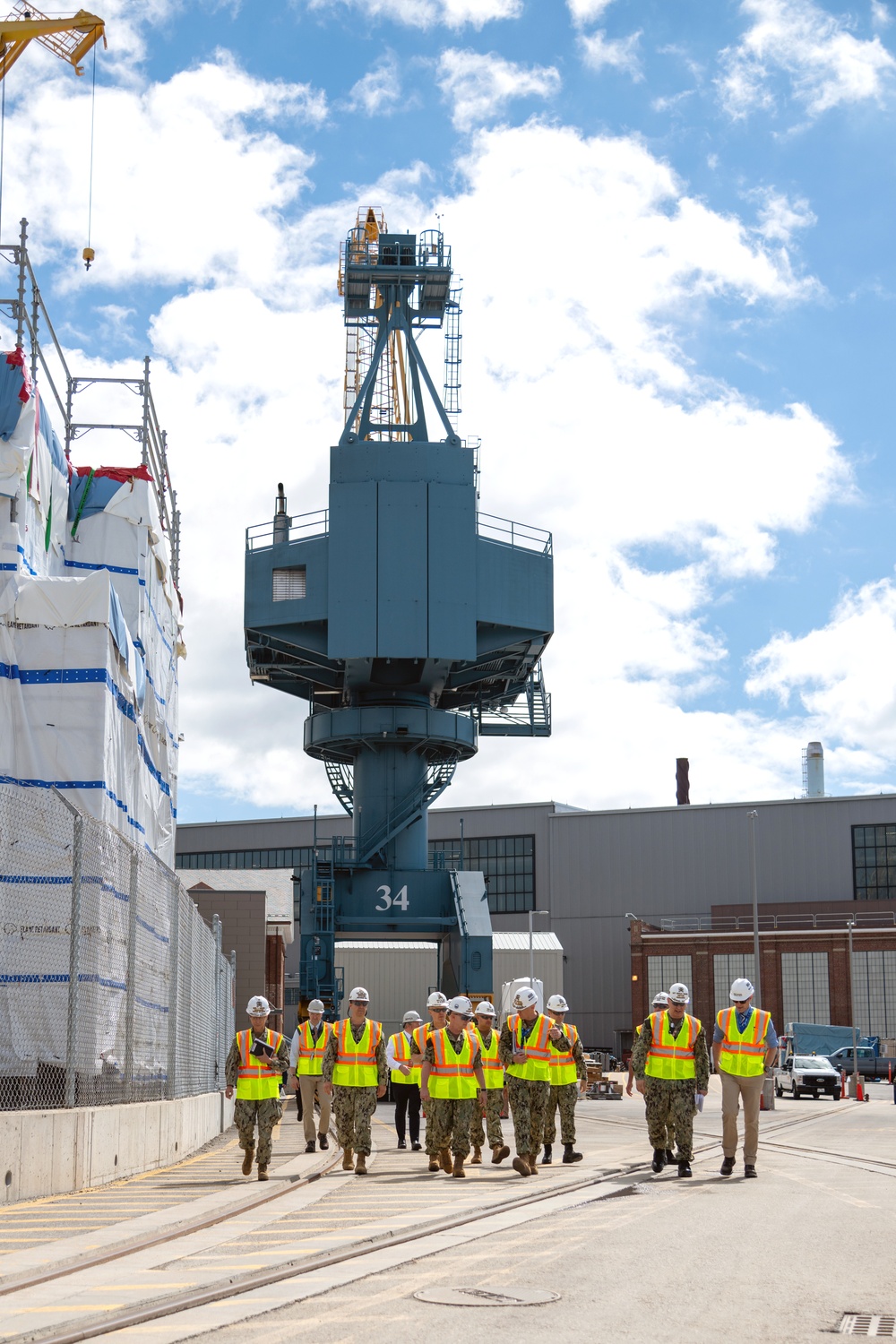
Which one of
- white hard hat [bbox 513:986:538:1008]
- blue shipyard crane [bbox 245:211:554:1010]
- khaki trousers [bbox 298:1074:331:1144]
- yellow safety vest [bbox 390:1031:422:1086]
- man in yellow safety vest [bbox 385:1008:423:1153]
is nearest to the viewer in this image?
white hard hat [bbox 513:986:538:1008]

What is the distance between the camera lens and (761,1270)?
27.9 ft

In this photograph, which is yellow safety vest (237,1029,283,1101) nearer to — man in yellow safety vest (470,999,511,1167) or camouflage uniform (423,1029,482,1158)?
camouflage uniform (423,1029,482,1158)

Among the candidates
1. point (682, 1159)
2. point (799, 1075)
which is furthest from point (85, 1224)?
point (799, 1075)

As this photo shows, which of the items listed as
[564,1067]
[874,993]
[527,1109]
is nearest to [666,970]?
[874,993]

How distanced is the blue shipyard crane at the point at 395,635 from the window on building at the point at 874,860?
34195 mm

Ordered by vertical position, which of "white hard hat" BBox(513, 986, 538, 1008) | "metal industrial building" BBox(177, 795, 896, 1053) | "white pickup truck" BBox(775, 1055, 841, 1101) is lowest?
"white pickup truck" BBox(775, 1055, 841, 1101)

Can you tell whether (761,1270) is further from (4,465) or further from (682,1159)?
(4,465)

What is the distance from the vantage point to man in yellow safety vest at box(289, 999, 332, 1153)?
18922 mm

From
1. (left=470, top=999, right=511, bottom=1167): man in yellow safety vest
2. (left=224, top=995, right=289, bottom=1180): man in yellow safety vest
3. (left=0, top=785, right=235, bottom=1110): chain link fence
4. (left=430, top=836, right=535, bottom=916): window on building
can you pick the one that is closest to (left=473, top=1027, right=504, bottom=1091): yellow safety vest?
(left=470, top=999, right=511, bottom=1167): man in yellow safety vest

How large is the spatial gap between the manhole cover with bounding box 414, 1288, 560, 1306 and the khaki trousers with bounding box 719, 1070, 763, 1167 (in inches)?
293

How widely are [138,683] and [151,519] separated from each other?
637 cm

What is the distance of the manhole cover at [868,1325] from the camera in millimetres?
6785

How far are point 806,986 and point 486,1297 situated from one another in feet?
189

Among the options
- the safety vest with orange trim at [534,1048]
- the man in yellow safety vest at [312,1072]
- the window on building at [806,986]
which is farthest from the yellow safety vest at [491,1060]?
the window on building at [806,986]
